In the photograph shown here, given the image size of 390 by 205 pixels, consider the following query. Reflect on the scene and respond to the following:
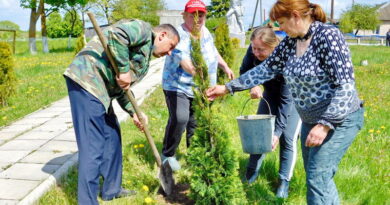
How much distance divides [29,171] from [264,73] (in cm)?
262

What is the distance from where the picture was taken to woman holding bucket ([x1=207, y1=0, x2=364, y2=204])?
2.09 meters

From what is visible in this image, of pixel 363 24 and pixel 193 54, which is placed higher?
pixel 363 24

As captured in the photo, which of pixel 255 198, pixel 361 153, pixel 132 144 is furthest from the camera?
pixel 132 144

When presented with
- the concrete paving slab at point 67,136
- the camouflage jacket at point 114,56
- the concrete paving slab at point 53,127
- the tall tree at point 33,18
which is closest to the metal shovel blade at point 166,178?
the camouflage jacket at point 114,56

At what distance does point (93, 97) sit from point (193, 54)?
0.84 metres

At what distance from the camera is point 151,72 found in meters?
11.7

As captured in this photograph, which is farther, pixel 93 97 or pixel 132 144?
pixel 132 144

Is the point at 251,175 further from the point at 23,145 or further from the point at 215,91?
the point at 23,145

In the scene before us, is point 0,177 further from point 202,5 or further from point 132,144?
point 202,5

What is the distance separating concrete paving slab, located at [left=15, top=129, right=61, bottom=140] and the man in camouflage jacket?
7.50 ft

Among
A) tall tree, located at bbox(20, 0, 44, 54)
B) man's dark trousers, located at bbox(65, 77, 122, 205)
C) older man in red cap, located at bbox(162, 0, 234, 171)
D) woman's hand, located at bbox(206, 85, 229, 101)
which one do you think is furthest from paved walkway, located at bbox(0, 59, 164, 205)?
tall tree, located at bbox(20, 0, 44, 54)

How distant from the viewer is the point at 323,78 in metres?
2.17

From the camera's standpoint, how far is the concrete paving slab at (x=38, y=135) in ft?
16.0

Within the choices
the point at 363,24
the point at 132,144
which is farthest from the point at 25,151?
the point at 363,24
